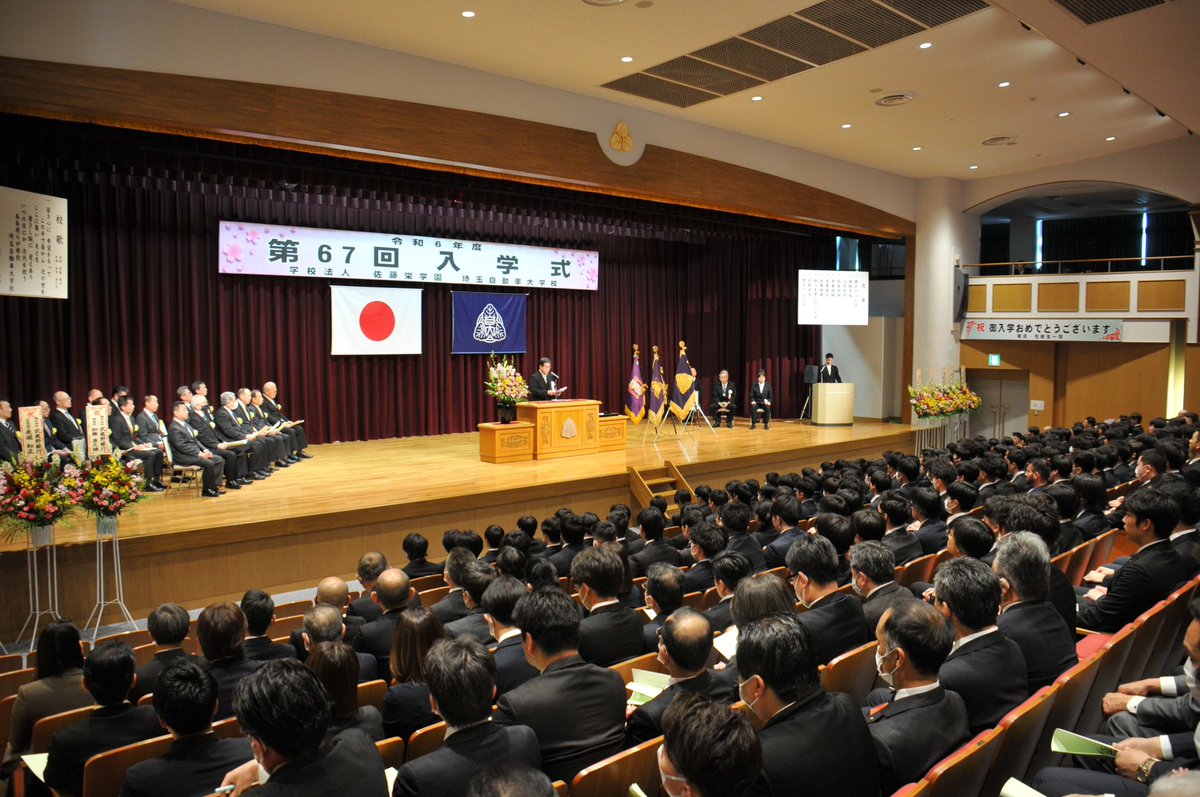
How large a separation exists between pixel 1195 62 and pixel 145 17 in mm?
8168

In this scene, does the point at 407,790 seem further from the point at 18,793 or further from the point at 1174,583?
the point at 1174,583

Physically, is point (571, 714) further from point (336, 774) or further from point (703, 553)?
point (703, 553)

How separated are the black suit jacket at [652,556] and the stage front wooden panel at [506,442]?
181 inches

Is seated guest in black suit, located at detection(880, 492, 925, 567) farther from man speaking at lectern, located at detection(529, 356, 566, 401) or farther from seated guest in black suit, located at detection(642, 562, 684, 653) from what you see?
man speaking at lectern, located at detection(529, 356, 566, 401)

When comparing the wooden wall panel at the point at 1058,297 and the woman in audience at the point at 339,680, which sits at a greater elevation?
the wooden wall panel at the point at 1058,297

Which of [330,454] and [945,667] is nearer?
[945,667]

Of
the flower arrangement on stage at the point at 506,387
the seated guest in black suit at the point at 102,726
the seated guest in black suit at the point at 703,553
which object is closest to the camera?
the seated guest in black suit at the point at 102,726

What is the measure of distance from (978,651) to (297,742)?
1.83 meters

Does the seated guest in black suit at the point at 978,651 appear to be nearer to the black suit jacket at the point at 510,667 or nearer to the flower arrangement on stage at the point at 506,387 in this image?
the black suit jacket at the point at 510,667

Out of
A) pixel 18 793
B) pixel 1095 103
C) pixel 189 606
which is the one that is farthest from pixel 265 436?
pixel 1095 103

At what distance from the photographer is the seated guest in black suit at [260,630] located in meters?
3.17

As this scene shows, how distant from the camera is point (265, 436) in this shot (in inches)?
340

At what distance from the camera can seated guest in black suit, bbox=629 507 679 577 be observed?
4.58m

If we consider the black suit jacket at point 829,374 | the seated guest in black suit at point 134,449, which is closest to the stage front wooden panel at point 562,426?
the seated guest in black suit at point 134,449
